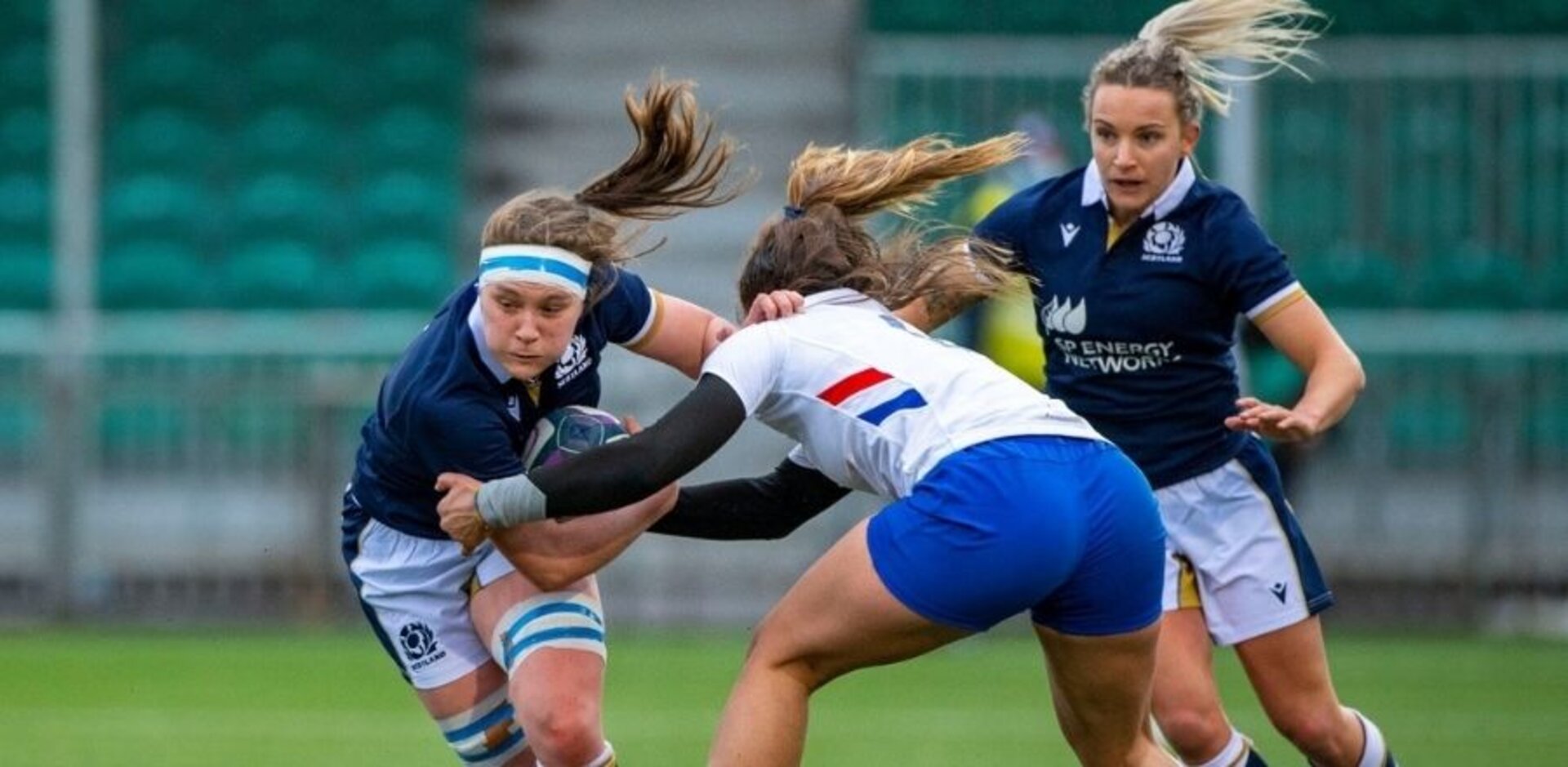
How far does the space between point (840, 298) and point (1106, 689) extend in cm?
89

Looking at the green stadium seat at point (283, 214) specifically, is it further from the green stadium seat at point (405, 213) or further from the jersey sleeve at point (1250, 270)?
the jersey sleeve at point (1250, 270)

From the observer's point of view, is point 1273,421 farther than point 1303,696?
No

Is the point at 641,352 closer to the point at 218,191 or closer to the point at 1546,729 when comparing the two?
the point at 1546,729

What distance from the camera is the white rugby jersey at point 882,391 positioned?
505 centimetres

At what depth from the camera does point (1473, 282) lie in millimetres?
13922

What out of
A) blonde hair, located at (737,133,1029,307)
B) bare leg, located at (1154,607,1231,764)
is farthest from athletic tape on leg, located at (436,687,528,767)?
bare leg, located at (1154,607,1231,764)

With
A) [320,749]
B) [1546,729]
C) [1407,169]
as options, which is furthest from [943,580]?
[1407,169]

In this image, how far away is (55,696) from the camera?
9.77 metres

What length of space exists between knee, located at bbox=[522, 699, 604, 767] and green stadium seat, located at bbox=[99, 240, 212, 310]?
31.3 feet

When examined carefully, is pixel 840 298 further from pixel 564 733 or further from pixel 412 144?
pixel 412 144

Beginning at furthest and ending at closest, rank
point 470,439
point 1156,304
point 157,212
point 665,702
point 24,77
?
point 24,77
point 157,212
point 665,702
point 1156,304
point 470,439

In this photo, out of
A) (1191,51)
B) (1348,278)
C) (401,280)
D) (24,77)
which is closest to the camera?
(1191,51)

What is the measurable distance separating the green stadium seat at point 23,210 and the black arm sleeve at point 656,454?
10.7m

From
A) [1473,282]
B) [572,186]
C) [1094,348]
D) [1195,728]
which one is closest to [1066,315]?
[1094,348]
